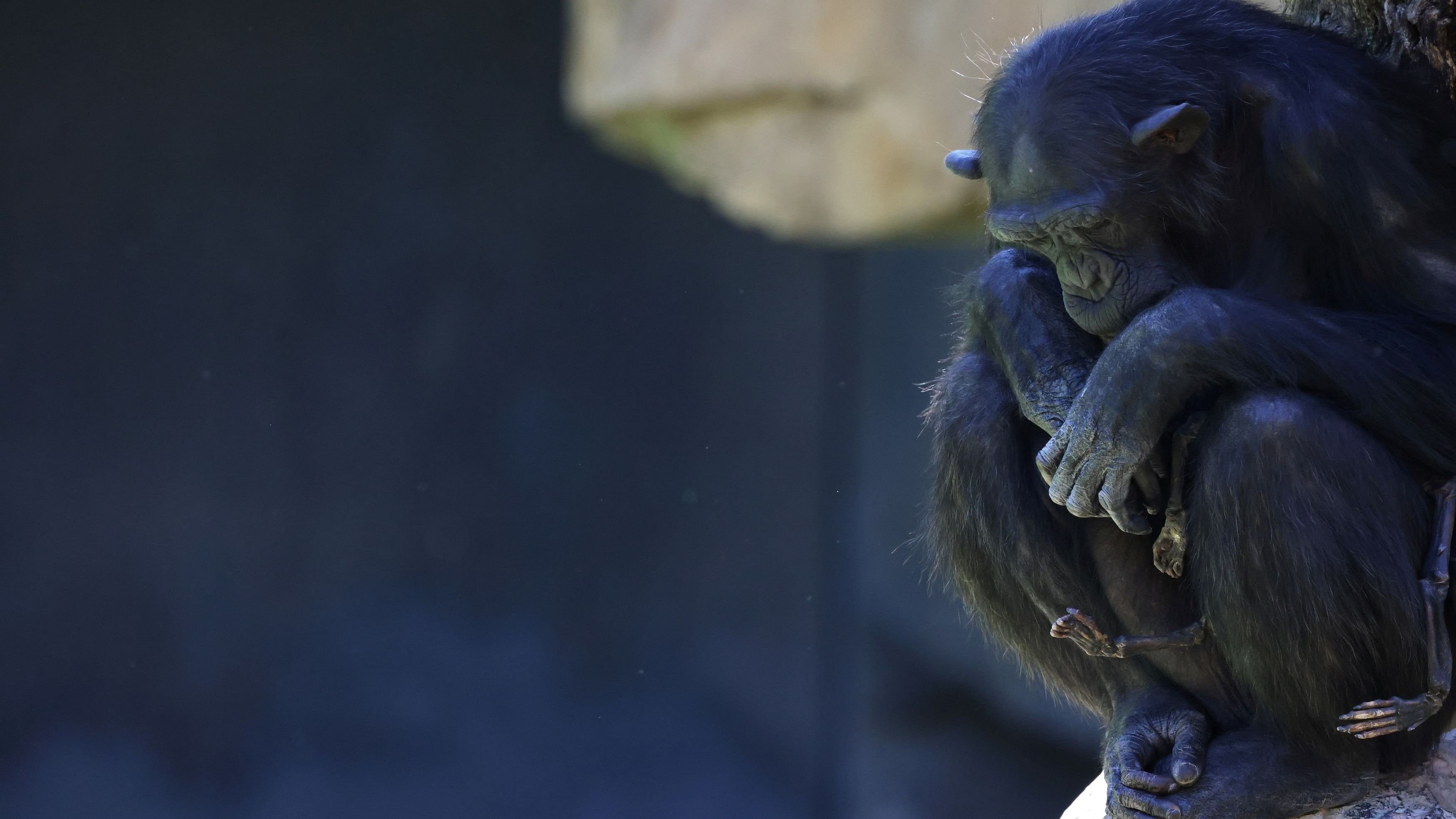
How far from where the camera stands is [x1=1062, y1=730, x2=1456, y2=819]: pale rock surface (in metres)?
2.11

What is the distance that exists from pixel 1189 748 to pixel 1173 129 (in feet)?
3.23

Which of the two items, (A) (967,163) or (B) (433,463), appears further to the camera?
(B) (433,463)

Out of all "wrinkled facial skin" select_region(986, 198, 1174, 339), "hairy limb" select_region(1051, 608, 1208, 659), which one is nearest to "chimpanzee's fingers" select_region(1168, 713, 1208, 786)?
"hairy limb" select_region(1051, 608, 1208, 659)

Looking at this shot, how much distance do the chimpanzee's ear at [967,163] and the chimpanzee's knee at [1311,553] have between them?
63 centimetres

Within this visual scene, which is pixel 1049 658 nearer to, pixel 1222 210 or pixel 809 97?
pixel 1222 210

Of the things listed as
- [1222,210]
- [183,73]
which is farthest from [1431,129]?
[183,73]

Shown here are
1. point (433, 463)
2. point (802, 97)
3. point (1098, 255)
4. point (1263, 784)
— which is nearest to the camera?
point (1263, 784)

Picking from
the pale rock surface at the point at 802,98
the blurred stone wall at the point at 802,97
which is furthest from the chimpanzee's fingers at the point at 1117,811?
the blurred stone wall at the point at 802,97

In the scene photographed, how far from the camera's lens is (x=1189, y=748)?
212cm

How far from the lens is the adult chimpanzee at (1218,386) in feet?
6.39

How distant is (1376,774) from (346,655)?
12.5 feet

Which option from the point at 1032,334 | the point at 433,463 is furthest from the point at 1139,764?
the point at 433,463

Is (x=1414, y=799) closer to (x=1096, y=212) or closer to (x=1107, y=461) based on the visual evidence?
(x=1107, y=461)

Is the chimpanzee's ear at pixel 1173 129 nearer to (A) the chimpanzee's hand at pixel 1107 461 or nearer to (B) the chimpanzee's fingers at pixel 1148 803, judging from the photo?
(A) the chimpanzee's hand at pixel 1107 461
